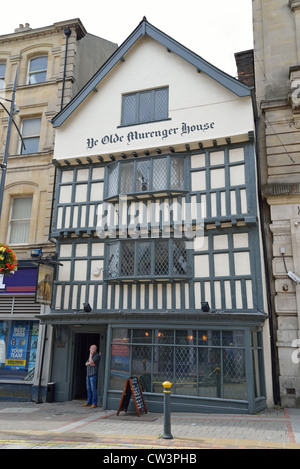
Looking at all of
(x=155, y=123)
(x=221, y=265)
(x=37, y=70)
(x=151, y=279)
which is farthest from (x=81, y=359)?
(x=37, y=70)

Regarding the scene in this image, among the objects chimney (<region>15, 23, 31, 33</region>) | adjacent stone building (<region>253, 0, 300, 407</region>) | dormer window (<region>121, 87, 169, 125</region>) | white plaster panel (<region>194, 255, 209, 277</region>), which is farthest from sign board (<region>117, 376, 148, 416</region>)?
chimney (<region>15, 23, 31, 33</region>)

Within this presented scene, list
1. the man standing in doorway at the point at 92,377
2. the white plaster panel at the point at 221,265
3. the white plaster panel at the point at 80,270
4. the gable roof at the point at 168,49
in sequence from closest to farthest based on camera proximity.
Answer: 1. the white plaster panel at the point at 221,265
2. the man standing in doorway at the point at 92,377
3. the gable roof at the point at 168,49
4. the white plaster panel at the point at 80,270

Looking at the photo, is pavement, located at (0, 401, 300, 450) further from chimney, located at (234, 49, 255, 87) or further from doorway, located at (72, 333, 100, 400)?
chimney, located at (234, 49, 255, 87)

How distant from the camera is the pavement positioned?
7.54 metres

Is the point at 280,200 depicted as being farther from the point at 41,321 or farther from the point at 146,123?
the point at 41,321

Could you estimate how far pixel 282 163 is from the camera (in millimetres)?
13148

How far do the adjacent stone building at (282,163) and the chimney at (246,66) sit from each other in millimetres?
836

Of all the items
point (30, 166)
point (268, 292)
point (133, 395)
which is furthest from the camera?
point (30, 166)

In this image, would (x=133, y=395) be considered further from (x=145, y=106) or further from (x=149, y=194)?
(x=145, y=106)

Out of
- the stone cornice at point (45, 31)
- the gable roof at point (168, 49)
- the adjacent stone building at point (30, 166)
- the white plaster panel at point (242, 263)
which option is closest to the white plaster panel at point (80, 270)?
the adjacent stone building at point (30, 166)

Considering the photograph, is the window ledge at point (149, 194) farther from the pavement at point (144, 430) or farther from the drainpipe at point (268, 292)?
the pavement at point (144, 430)

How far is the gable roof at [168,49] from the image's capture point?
12805mm

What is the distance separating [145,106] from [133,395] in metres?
9.77
